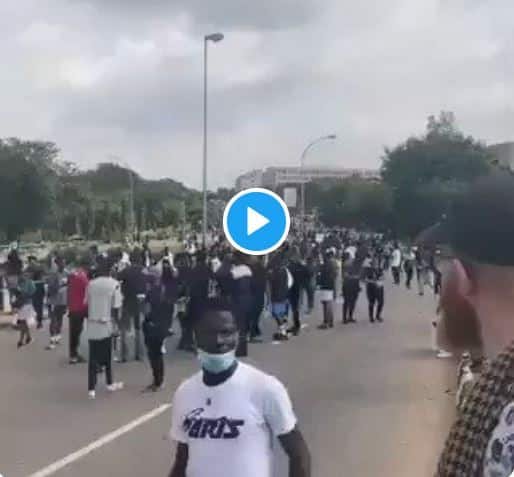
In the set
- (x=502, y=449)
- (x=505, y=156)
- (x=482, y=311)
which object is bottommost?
(x=502, y=449)

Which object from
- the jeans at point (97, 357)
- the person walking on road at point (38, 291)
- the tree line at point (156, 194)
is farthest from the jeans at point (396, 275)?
the jeans at point (97, 357)

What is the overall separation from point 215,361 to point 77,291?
1165 centimetres

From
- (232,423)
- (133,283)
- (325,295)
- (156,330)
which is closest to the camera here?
(232,423)

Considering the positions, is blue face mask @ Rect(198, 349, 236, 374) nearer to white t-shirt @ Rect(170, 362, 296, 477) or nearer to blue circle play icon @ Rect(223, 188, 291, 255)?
white t-shirt @ Rect(170, 362, 296, 477)

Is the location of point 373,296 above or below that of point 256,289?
below

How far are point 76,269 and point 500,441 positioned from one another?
48.2 feet

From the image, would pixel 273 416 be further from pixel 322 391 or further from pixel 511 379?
pixel 322 391

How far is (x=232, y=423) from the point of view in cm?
422

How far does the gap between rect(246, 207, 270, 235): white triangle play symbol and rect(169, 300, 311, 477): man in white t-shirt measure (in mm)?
9374

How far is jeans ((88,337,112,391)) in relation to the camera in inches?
510

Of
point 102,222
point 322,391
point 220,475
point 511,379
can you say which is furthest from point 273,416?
point 102,222

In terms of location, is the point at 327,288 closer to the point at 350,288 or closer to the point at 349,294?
the point at 350,288

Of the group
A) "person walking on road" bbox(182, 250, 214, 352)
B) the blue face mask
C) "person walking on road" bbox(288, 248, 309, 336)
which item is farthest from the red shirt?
the blue face mask

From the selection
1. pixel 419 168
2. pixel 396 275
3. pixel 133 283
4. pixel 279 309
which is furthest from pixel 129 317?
pixel 419 168
